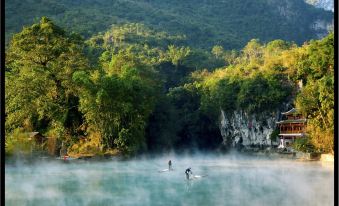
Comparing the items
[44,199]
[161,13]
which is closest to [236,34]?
[161,13]

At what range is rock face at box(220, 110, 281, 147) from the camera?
2220cm

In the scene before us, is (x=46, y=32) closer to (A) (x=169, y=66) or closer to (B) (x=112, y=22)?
(A) (x=169, y=66)

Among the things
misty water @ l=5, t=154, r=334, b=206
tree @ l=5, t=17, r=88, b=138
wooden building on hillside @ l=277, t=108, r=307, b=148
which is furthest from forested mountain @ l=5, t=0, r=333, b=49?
misty water @ l=5, t=154, r=334, b=206

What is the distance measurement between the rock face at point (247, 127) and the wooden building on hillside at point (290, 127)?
1.14 metres

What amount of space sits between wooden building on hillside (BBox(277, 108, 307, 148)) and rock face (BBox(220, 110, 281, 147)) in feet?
3.75

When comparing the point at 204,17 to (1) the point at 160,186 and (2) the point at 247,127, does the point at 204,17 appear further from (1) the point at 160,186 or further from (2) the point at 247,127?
(1) the point at 160,186

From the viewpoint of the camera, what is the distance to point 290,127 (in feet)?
64.7

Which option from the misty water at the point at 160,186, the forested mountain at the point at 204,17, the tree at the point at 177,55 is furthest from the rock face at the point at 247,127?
the forested mountain at the point at 204,17

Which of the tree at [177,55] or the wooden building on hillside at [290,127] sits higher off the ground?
the tree at [177,55]

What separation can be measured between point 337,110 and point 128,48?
2917 centimetres

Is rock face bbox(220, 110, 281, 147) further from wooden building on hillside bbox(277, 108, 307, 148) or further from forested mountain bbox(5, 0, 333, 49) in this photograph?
forested mountain bbox(5, 0, 333, 49)

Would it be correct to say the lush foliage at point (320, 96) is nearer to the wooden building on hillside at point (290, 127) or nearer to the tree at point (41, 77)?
the wooden building on hillside at point (290, 127)

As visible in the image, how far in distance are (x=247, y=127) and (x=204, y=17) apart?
26.6 metres

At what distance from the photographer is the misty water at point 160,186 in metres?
8.45
